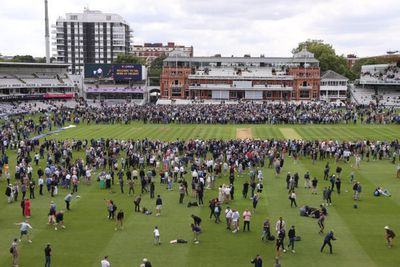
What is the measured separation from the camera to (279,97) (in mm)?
95312

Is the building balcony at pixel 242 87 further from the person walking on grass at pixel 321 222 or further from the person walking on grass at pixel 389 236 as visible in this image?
the person walking on grass at pixel 389 236

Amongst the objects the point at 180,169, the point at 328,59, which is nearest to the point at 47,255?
the point at 180,169

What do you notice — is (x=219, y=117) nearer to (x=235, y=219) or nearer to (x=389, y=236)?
(x=235, y=219)

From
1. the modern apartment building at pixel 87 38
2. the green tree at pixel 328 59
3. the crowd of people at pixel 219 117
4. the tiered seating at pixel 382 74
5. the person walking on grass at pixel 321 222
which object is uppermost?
the modern apartment building at pixel 87 38

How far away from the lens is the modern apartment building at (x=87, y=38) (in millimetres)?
153000

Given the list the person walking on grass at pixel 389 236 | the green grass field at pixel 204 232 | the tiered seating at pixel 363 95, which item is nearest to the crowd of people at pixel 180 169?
the green grass field at pixel 204 232

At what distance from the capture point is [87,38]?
154m

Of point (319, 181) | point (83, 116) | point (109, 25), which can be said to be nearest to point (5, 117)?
point (83, 116)

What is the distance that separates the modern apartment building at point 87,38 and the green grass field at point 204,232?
13071cm

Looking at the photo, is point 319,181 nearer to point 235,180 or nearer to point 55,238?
point 235,180

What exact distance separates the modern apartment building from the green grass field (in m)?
131

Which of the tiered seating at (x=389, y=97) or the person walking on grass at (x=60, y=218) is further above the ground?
the tiered seating at (x=389, y=97)

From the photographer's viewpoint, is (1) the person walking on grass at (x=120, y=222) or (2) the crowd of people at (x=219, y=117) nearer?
(1) the person walking on grass at (x=120, y=222)

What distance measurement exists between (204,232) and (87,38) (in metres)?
143
